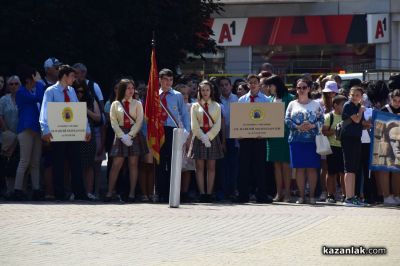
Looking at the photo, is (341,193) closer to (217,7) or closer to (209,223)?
(209,223)

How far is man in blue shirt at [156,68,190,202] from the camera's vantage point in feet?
60.0

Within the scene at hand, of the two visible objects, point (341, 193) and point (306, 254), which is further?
point (341, 193)

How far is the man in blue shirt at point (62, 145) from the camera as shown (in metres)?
17.9

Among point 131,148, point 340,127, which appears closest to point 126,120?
point 131,148

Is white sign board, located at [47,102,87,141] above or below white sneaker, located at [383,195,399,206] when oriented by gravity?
above

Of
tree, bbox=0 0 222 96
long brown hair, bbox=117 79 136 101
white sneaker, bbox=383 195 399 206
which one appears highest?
tree, bbox=0 0 222 96

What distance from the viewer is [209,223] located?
15344 millimetres

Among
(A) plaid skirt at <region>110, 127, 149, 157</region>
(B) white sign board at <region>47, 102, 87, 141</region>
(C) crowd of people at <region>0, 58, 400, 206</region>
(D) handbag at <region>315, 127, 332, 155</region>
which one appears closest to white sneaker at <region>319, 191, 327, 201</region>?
(C) crowd of people at <region>0, 58, 400, 206</region>

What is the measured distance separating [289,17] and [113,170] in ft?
104

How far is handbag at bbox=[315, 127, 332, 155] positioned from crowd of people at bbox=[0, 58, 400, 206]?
0.09 metres

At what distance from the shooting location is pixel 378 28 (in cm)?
4725

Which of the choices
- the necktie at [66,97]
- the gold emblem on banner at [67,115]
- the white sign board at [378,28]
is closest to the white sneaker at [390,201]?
the gold emblem on banner at [67,115]

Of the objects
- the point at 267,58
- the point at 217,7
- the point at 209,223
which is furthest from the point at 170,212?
the point at 267,58

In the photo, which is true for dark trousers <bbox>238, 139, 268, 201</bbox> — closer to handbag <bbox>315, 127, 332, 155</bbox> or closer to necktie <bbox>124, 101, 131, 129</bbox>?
handbag <bbox>315, 127, 332, 155</bbox>
